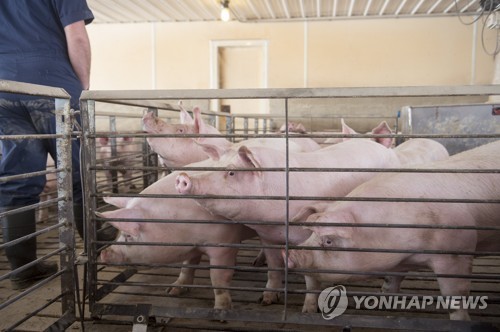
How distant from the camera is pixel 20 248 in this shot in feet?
8.87

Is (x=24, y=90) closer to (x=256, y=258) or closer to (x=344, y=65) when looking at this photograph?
(x=256, y=258)

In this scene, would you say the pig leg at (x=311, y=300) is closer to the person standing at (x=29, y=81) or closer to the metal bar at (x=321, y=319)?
the metal bar at (x=321, y=319)

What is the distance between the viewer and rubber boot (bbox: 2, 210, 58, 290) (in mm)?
2688

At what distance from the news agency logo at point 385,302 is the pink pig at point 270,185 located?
0.80 ft

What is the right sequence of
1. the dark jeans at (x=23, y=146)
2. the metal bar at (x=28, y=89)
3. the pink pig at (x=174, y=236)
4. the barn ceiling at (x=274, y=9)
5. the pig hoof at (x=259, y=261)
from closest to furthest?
the metal bar at (x=28, y=89), the pink pig at (x=174, y=236), the dark jeans at (x=23, y=146), the pig hoof at (x=259, y=261), the barn ceiling at (x=274, y=9)

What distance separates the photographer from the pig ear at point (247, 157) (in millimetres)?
2202

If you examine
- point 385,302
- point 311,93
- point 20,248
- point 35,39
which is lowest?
point 385,302

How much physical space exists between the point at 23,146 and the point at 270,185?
1.59m

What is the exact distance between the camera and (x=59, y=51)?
2.84 meters

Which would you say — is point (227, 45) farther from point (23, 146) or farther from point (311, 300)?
point (311, 300)

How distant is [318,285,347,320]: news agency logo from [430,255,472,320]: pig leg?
0.47 m

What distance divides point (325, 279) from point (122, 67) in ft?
35.6

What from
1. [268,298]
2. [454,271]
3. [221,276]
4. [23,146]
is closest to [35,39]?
[23,146]

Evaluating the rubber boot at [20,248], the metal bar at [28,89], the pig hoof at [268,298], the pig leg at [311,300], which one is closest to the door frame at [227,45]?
the rubber boot at [20,248]
